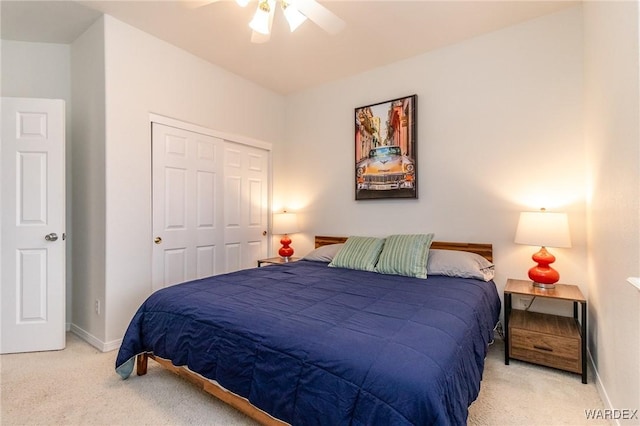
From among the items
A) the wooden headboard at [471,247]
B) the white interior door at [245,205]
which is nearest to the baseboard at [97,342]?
the white interior door at [245,205]

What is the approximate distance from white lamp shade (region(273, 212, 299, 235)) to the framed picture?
3.01 ft

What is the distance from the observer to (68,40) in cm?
297

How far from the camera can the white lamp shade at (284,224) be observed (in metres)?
3.86

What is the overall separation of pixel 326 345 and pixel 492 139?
255 cm

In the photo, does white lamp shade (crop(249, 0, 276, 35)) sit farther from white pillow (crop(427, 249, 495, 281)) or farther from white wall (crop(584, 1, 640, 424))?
white pillow (crop(427, 249, 495, 281))

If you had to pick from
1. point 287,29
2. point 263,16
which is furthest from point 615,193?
point 287,29

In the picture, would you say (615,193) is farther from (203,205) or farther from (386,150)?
(203,205)

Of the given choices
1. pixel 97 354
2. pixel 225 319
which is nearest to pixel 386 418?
pixel 225 319

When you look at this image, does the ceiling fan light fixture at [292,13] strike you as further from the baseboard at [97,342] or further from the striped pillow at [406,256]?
the baseboard at [97,342]

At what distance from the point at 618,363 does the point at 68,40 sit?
4857 millimetres

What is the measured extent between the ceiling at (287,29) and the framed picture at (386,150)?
0.54m

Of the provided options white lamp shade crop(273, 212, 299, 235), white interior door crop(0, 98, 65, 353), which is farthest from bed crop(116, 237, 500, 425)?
white lamp shade crop(273, 212, 299, 235)

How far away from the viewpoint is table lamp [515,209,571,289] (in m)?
2.27

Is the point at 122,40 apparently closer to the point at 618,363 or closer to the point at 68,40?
the point at 68,40
